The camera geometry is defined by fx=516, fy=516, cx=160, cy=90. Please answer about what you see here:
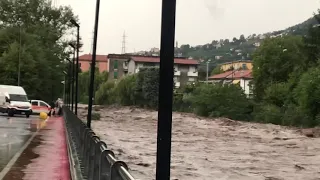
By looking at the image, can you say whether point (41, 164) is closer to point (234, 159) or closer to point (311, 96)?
point (234, 159)

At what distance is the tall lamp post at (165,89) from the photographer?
16.6 ft

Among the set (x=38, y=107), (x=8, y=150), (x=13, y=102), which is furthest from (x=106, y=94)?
(x=8, y=150)

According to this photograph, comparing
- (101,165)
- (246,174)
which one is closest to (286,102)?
(246,174)

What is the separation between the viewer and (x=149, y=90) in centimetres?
8938

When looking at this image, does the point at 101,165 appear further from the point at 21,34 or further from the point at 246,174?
the point at 21,34

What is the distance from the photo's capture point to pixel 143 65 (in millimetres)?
118000

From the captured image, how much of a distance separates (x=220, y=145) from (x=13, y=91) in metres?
26.3

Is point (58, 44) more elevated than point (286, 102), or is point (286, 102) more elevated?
point (58, 44)

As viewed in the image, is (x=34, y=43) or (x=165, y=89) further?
(x=34, y=43)

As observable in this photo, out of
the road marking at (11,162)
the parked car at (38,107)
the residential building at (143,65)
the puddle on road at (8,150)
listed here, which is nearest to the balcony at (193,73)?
the residential building at (143,65)

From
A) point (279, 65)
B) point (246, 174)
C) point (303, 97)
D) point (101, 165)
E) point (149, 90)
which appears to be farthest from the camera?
point (149, 90)

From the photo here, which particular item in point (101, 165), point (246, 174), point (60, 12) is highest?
point (60, 12)

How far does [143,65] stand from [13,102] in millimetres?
71780

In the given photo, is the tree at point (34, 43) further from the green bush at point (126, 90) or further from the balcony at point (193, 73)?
the balcony at point (193, 73)
